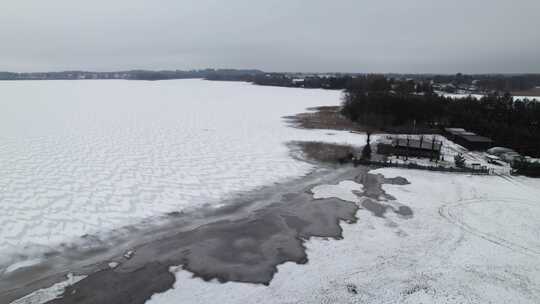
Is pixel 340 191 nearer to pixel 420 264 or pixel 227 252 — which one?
pixel 420 264

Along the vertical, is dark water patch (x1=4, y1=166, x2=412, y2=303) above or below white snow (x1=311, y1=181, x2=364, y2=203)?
below

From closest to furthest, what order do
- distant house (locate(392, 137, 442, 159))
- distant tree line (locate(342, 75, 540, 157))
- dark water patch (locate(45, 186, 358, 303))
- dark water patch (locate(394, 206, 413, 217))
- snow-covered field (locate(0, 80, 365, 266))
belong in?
1. dark water patch (locate(45, 186, 358, 303))
2. snow-covered field (locate(0, 80, 365, 266))
3. dark water patch (locate(394, 206, 413, 217))
4. distant house (locate(392, 137, 442, 159))
5. distant tree line (locate(342, 75, 540, 157))

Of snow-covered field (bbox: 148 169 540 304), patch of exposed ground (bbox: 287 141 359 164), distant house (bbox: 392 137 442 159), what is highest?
distant house (bbox: 392 137 442 159)

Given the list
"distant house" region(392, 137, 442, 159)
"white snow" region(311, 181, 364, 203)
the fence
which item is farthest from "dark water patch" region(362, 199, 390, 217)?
"distant house" region(392, 137, 442, 159)

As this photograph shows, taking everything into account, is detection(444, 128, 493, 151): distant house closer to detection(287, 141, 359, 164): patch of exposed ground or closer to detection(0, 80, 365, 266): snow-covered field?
detection(0, 80, 365, 266): snow-covered field

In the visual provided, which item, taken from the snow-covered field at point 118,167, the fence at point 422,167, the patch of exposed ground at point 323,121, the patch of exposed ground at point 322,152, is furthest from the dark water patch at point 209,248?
the patch of exposed ground at point 323,121

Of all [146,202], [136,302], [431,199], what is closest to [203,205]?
[146,202]

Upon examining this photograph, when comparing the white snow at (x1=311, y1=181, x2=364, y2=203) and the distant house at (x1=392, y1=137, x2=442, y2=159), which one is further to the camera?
the distant house at (x1=392, y1=137, x2=442, y2=159)
